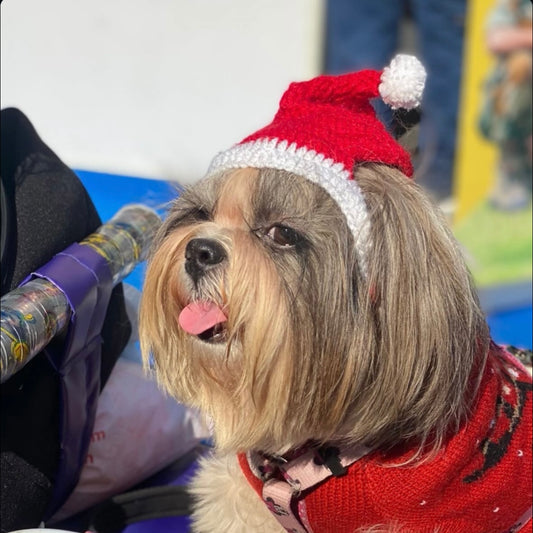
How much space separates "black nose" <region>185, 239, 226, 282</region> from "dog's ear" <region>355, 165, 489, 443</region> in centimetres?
20

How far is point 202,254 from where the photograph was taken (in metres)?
1.16

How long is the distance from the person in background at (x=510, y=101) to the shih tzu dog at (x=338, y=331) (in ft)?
5.07

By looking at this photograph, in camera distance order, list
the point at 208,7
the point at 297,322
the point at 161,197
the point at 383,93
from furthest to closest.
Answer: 1. the point at 208,7
2. the point at 161,197
3. the point at 383,93
4. the point at 297,322

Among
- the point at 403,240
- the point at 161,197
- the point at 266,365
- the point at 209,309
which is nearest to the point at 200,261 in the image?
the point at 209,309

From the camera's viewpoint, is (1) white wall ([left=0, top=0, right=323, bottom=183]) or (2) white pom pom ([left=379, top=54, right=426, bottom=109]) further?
(1) white wall ([left=0, top=0, right=323, bottom=183])

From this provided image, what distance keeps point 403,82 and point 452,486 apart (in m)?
0.60

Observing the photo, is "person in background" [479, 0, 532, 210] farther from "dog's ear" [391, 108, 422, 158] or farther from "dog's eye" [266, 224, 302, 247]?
"dog's eye" [266, 224, 302, 247]

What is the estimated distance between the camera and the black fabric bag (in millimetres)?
1346

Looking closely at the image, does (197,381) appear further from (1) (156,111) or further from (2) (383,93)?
(1) (156,111)

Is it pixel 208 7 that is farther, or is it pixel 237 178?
pixel 208 7

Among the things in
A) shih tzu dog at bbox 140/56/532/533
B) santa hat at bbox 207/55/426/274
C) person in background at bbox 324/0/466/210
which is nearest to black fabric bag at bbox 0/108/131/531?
shih tzu dog at bbox 140/56/532/533

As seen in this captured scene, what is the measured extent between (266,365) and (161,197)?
842 millimetres

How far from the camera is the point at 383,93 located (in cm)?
126

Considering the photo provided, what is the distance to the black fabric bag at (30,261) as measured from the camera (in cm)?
135
